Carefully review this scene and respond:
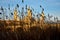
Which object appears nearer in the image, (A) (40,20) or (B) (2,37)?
(B) (2,37)

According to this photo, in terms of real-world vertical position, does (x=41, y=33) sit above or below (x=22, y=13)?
A: below

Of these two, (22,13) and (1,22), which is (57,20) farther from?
(1,22)

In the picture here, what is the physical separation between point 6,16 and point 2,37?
134 cm

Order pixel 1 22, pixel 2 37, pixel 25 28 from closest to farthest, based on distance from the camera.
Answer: pixel 2 37
pixel 25 28
pixel 1 22

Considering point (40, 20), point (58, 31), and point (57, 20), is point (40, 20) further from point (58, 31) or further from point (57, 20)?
point (58, 31)

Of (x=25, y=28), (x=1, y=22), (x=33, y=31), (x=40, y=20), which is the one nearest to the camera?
(x=33, y=31)

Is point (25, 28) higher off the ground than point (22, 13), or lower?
lower

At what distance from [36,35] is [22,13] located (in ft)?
3.89

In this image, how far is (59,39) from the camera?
5.73 meters

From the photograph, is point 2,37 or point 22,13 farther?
point 22,13

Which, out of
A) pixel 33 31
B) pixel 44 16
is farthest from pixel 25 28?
pixel 44 16

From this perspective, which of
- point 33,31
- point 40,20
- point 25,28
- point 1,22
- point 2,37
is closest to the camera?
point 2,37

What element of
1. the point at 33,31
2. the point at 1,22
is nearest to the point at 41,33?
the point at 33,31

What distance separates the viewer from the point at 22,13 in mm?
6262
